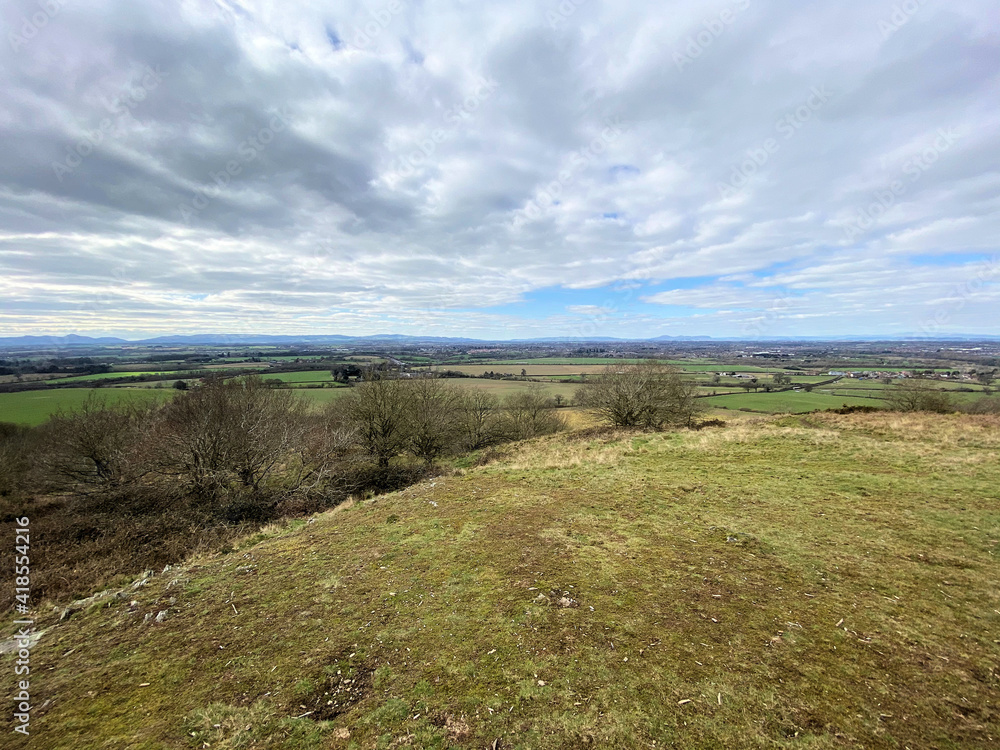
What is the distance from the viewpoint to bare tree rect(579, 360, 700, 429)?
2708 centimetres

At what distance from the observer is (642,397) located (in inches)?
1062

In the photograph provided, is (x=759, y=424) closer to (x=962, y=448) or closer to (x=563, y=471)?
(x=962, y=448)

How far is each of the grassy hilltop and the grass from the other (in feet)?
94.3

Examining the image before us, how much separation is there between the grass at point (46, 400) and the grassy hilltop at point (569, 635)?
2876 cm

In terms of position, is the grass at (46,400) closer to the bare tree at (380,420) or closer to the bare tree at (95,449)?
the bare tree at (95,449)

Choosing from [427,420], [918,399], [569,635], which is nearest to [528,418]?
[427,420]

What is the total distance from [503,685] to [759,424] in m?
23.3

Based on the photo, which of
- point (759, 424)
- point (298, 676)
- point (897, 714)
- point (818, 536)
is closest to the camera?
point (897, 714)

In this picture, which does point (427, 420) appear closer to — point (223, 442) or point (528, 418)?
point (223, 442)

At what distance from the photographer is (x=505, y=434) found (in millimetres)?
36531

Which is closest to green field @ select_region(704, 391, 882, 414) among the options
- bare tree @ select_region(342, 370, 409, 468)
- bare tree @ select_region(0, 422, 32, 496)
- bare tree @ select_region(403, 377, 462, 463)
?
bare tree @ select_region(403, 377, 462, 463)

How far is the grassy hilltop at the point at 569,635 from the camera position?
3.95 metres

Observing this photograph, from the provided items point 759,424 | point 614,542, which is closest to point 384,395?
point 614,542

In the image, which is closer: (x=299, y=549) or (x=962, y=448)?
(x=299, y=549)
